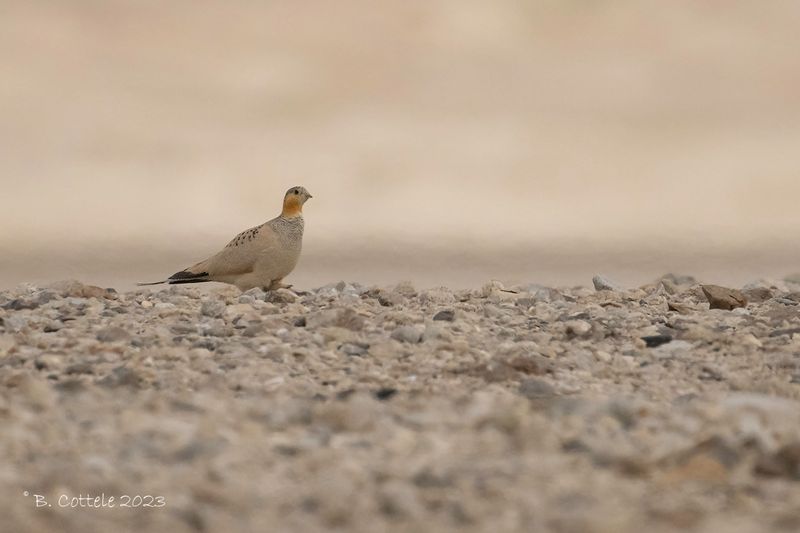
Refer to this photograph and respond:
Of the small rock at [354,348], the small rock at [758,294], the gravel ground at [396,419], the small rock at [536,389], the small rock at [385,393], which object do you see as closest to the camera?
the gravel ground at [396,419]

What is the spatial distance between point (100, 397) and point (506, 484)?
119 inches

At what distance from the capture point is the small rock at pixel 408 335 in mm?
10258

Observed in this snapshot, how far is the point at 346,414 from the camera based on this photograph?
22.6ft

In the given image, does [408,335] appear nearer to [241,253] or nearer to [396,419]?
[396,419]

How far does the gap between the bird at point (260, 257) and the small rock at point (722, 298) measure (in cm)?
427

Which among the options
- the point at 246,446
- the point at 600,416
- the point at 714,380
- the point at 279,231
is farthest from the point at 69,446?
the point at 279,231

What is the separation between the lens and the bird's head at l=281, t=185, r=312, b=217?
13648 mm

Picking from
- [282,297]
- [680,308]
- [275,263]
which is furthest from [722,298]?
[275,263]

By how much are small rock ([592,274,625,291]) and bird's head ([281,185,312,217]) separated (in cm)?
350

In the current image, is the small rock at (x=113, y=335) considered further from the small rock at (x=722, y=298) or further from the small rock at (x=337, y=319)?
the small rock at (x=722, y=298)

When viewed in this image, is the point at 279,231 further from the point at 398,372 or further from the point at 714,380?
the point at 714,380

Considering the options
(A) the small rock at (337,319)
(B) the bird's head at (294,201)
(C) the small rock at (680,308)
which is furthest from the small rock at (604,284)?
(A) the small rock at (337,319)

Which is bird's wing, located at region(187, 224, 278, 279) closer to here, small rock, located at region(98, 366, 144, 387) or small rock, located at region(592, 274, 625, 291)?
small rock, located at region(592, 274, 625, 291)

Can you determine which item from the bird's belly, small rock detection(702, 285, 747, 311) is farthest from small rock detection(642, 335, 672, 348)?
the bird's belly
